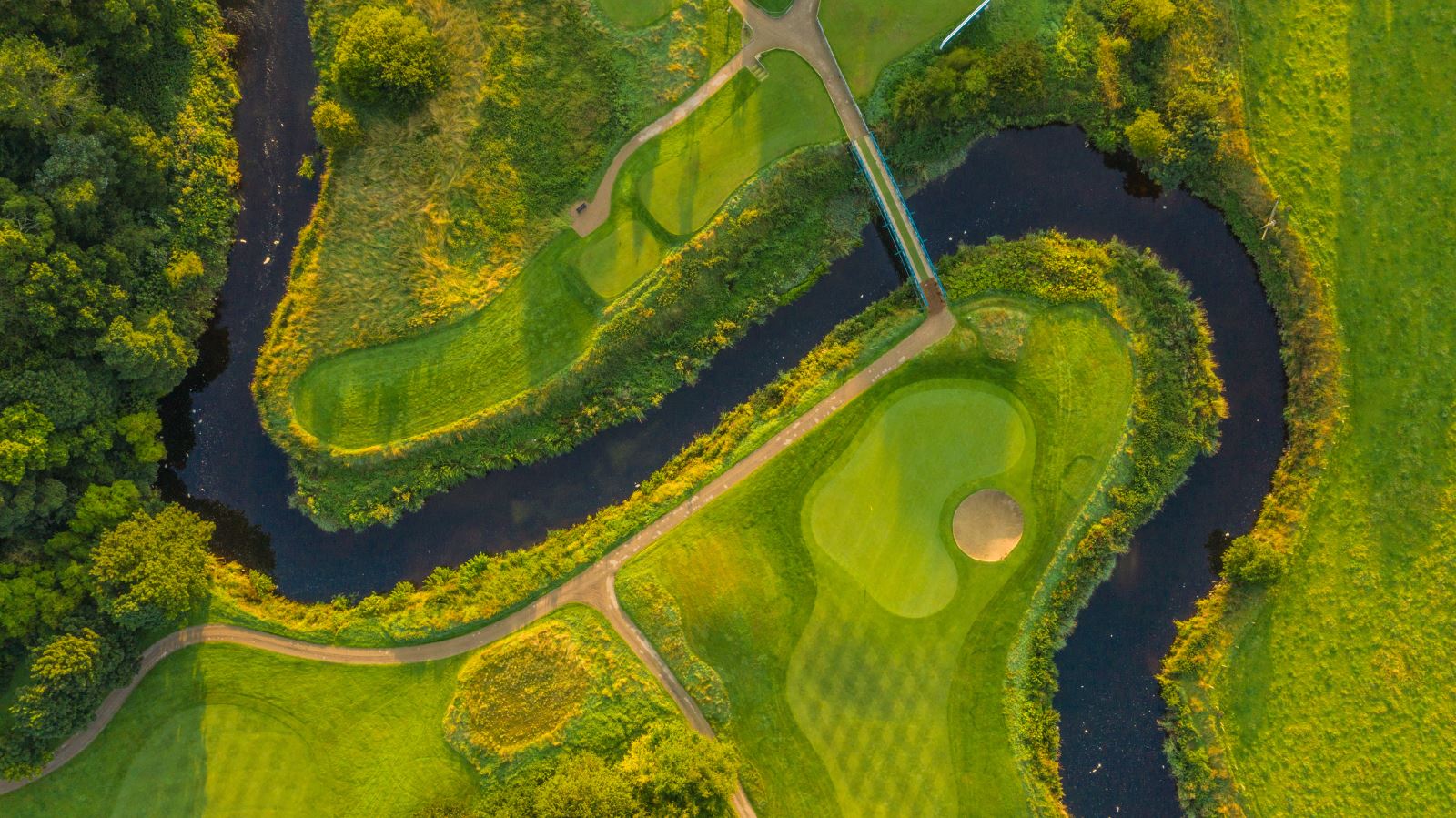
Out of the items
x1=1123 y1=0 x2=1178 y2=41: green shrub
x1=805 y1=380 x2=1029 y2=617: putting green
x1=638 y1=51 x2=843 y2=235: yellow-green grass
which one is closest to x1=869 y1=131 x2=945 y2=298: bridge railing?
x1=638 y1=51 x2=843 y2=235: yellow-green grass

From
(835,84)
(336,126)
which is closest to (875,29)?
(835,84)

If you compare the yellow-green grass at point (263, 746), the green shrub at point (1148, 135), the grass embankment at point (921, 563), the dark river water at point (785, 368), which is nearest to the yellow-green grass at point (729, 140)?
the dark river water at point (785, 368)

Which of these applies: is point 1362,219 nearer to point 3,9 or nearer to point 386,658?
point 386,658

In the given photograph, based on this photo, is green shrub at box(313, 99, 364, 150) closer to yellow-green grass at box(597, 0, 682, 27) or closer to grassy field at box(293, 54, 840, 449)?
grassy field at box(293, 54, 840, 449)

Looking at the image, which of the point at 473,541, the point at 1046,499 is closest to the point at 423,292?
the point at 473,541

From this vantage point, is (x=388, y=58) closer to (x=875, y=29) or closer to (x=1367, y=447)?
(x=875, y=29)

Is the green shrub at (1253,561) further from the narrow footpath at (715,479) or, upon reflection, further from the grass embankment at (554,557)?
the grass embankment at (554,557)
